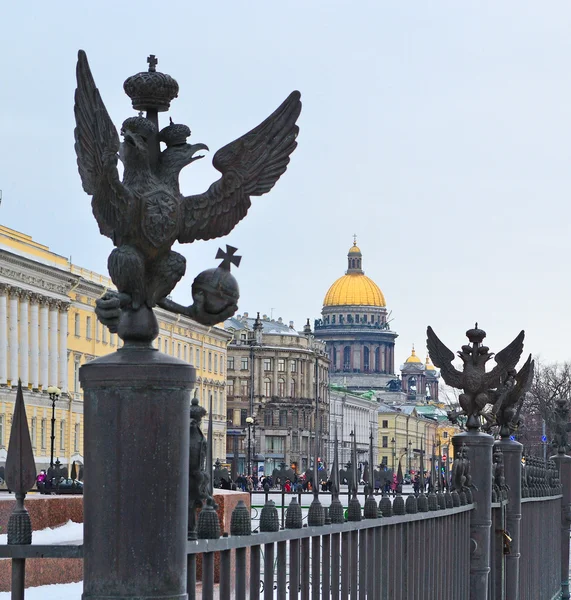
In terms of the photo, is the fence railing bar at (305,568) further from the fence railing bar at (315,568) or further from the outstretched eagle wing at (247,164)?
the outstretched eagle wing at (247,164)

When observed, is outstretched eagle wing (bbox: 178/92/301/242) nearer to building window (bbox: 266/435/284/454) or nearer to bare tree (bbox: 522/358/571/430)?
bare tree (bbox: 522/358/571/430)

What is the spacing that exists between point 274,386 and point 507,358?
166568mm

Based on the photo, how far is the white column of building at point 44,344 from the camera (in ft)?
273

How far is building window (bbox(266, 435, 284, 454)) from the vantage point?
175 m

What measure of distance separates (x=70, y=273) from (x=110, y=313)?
8247 cm

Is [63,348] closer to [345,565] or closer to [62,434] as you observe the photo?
[62,434]

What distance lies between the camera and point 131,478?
4379 millimetres

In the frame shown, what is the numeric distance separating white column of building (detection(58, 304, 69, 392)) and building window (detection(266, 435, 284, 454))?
8802cm

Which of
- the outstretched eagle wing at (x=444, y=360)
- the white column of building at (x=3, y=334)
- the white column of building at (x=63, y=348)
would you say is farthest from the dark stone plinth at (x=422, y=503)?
the white column of building at (x=63, y=348)

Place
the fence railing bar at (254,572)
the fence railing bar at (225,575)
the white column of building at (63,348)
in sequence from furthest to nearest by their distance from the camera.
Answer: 1. the white column of building at (63,348)
2. the fence railing bar at (254,572)
3. the fence railing bar at (225,575)

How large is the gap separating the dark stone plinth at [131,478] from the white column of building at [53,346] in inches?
3167

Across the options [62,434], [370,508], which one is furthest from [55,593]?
[62,434]

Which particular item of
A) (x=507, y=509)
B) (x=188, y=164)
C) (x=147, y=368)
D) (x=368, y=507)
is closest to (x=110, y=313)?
(x=147, y=368)

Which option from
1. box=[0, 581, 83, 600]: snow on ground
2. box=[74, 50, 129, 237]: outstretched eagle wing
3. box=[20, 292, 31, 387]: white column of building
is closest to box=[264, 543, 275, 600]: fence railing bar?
box=[74, 50, 129, 237]: outstretched eagle wing
